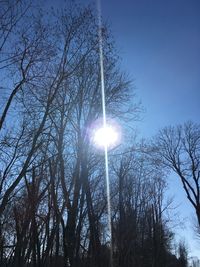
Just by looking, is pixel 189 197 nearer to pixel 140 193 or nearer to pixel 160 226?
pixel 140 193

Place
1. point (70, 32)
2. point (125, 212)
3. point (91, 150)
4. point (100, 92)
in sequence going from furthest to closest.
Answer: point (125, 212), point (91, 150), point (100, 92), point (70, 32)

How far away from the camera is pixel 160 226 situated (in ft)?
122

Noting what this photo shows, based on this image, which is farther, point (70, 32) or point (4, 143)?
point (70, 32)

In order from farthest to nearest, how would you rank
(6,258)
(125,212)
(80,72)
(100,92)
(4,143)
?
(125,212), (6,258), (100,92), (80,72), (4,143)

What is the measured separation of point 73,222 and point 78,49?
628 cm

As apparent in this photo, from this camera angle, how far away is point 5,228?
23656 mm

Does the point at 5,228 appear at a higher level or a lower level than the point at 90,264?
higher

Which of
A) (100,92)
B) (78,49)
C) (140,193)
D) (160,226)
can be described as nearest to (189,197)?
(140,193)

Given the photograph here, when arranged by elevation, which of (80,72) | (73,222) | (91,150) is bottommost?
(73,222)

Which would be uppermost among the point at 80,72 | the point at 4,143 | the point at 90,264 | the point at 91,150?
the point at 80,72

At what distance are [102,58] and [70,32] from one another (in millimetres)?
1810

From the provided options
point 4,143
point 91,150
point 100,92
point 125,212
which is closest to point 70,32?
point 100,92

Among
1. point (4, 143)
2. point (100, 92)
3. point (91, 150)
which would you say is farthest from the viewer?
point (91, 150)

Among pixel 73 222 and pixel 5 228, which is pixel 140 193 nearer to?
pixel 5 228
